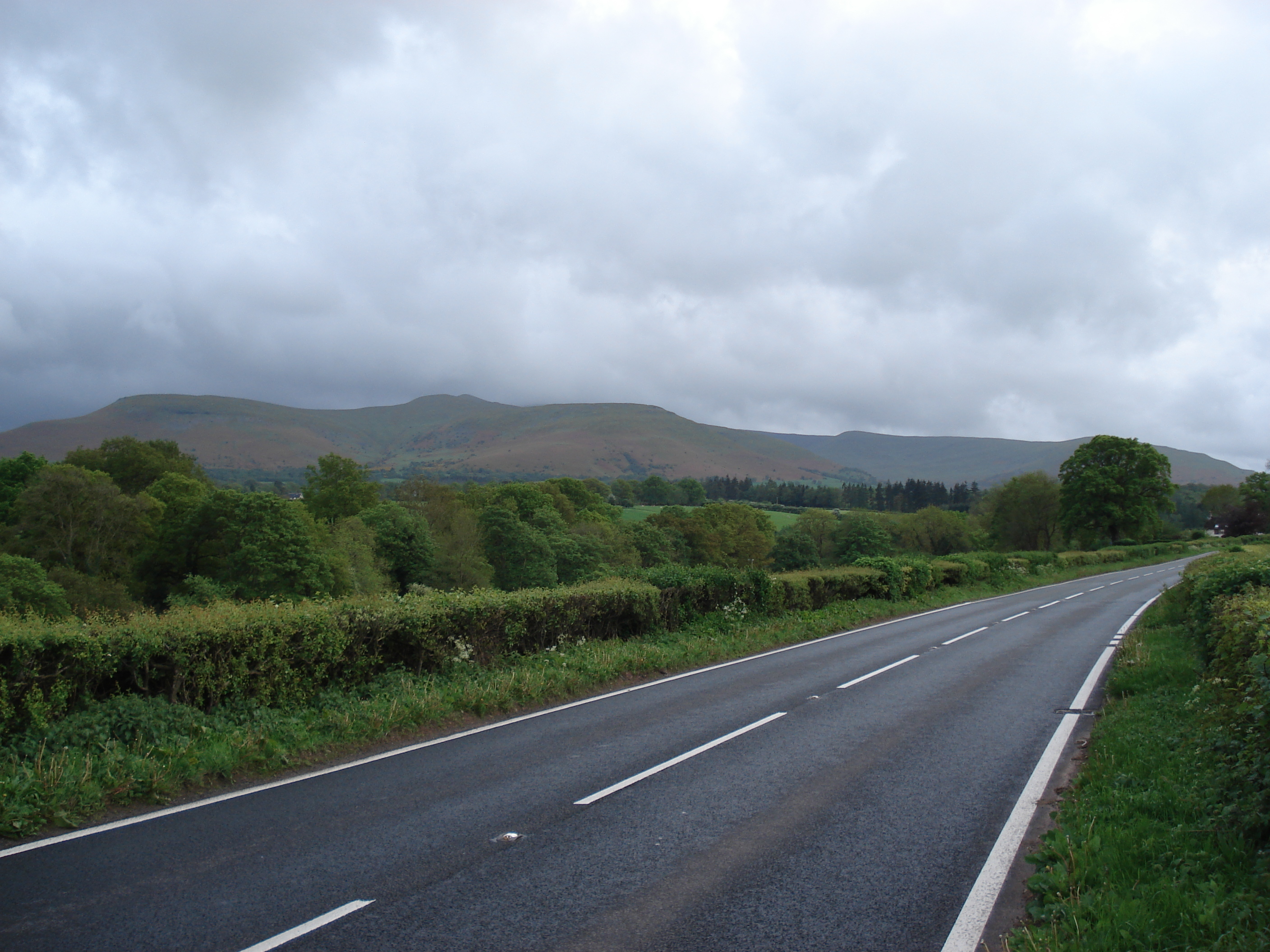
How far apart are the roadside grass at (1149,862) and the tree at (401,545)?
6677cm

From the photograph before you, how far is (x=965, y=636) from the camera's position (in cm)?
1877

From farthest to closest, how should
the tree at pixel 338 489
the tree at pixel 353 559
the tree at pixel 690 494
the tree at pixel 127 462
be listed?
1. the tree at pixel 690 494
2. the tree at pixel 338 489
3. the tree at pixel 127 462
4. the tree at pixel 353 559

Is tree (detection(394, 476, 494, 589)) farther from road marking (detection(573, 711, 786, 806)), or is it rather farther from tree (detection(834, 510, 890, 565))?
road marking (detection(573, 711, 786, 806))

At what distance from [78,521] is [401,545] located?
2579 cm

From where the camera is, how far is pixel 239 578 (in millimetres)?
49594

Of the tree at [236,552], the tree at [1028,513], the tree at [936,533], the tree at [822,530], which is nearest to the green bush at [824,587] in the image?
the tree at [236,552]

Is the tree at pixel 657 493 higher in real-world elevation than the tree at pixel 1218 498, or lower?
lower

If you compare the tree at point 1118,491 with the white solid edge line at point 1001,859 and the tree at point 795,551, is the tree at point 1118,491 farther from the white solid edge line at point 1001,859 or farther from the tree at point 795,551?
the white solid edge line at point 1001,859

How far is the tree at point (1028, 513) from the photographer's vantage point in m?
79.4

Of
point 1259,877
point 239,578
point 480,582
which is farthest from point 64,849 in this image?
point 480,582

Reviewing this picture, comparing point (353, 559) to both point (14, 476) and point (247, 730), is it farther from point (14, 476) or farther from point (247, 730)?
point (247, 730)

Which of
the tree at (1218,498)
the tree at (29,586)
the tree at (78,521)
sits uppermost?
the tree at (1218,498)

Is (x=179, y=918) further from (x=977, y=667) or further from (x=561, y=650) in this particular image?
(x=977, y=667)

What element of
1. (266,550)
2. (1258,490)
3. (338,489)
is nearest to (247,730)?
(266,550)
